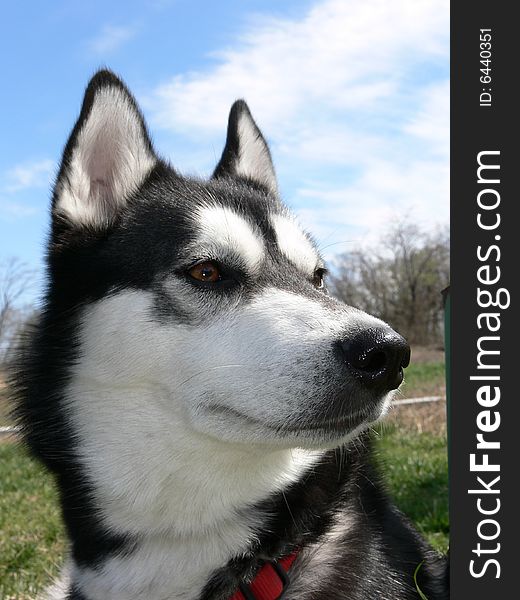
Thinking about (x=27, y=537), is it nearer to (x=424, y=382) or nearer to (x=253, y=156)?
(x=253, y=156)

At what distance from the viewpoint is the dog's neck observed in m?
2.51

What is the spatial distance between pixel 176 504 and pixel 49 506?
446 cm

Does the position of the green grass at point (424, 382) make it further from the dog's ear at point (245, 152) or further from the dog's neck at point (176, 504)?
the dog's neck at point (176, 504)

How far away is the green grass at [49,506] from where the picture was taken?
4.27 metres

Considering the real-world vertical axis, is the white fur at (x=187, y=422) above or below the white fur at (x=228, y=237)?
below

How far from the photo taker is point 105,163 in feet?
10.3

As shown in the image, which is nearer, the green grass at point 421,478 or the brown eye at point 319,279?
the brown eye at point 319,279

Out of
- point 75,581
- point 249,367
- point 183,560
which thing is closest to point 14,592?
point 75,581

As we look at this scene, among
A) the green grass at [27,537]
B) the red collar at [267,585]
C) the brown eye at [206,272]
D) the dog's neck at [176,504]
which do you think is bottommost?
the green grass at [27,537]

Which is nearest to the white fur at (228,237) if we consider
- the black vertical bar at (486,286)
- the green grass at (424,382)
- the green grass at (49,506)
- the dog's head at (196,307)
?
the dog's head at (196,307)

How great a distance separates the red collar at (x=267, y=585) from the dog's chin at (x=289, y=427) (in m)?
0.46

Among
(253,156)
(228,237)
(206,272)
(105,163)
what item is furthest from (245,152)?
(206,272)

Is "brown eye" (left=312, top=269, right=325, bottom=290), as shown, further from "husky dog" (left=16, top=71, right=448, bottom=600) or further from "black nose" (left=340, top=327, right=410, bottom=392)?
"black nose" (left=340, top=327, right=410, bottom=392)

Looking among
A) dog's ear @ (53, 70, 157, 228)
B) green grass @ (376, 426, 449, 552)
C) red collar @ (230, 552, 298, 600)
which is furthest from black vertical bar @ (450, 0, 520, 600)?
dog's ear @ (53, 70, 157, 228)
